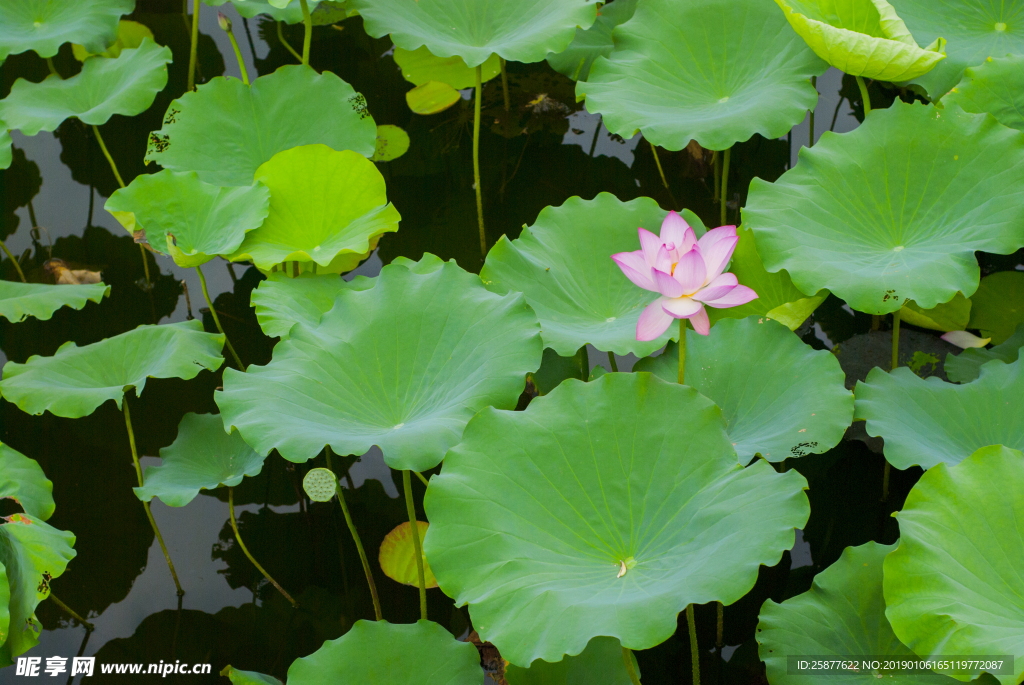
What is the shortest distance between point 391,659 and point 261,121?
1.50 meters

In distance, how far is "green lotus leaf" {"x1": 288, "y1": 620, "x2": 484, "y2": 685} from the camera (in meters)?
1.19

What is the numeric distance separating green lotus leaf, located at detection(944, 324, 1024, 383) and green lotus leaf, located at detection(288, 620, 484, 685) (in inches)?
46.7

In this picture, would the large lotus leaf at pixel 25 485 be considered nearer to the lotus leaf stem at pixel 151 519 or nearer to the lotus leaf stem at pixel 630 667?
the lotus leaf stem at pixel 151 519

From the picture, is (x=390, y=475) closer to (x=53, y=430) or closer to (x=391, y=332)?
(x=391, y=332)

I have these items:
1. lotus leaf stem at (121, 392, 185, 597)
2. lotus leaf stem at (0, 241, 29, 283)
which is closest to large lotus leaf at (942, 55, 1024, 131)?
lotus leaf stem at (121, 392, 185, 597)

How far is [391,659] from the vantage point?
1.21 metres

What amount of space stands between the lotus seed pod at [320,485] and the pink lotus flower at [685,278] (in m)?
0.95

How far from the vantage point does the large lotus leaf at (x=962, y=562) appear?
1.05 metres

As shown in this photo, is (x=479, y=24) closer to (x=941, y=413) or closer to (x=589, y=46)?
(x=589, y=46)

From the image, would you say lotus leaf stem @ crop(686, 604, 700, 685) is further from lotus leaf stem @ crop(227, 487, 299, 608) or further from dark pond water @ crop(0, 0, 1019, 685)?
lotus leaf stem @ crop(227, 487, 299, 608)

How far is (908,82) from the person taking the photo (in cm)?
202

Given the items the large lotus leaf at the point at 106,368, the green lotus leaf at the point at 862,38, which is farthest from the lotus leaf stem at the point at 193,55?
the green lotus leaf at the point at 862,38

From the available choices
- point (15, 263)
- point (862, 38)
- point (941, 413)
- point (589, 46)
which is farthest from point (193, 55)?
point (941, 413)

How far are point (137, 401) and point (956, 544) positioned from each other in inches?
72.0
